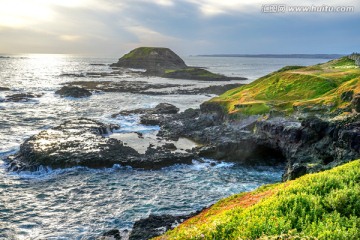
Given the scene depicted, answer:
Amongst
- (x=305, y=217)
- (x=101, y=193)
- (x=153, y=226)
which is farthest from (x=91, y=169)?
(x=305, y=217)

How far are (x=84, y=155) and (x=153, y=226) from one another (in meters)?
18.5

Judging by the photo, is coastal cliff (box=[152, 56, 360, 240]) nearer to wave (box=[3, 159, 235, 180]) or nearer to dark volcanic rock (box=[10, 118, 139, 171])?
wave (box=[3, 159, 235, 180])

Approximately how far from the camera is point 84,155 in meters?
39.7

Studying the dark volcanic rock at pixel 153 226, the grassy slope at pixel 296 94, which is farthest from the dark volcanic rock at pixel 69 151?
the grassy slope at pixel 296 94

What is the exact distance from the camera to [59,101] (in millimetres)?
89000

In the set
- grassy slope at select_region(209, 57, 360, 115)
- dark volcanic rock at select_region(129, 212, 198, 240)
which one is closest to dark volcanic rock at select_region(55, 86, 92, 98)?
grassy slope at select_region(209, 57, 360, 115)

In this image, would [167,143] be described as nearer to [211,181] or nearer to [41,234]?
[211,181]

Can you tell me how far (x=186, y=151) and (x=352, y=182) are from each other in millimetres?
31767

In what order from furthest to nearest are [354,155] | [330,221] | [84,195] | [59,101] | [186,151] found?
[59,101], [186,151], [84,195], [354,155], [330,221]

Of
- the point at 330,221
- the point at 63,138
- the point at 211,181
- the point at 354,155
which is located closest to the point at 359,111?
the point at 354,155

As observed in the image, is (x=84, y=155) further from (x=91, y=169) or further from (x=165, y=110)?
(x=165, y=110)

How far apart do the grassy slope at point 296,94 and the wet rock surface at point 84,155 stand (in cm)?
1544

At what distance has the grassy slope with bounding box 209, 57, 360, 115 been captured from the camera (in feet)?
137

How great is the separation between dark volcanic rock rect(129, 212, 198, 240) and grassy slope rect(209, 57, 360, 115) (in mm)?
24827
